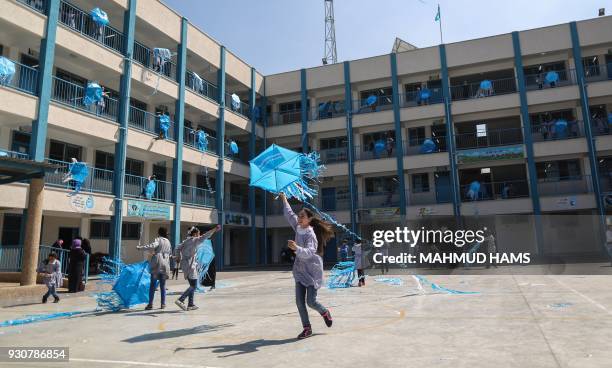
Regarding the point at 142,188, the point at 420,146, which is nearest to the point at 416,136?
the point at 420,146

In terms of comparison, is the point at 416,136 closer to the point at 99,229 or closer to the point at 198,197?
the point at 198,197

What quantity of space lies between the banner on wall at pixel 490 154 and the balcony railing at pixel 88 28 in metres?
22.8

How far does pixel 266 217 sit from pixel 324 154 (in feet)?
22.8

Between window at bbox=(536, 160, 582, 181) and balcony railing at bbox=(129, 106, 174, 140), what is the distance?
25.3m

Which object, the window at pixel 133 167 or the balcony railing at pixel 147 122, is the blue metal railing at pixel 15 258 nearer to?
the window at pixel 133 167

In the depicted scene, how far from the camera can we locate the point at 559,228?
30891mm

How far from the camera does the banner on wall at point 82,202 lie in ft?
65.0

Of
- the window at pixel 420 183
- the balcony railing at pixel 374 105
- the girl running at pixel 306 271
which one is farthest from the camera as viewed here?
the balcony railing at pixel 374 105

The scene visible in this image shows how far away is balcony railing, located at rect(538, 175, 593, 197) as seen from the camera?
29.8 m

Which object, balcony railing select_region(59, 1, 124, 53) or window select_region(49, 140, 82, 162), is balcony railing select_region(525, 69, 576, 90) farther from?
window select_region(49, 140, 82, 162)

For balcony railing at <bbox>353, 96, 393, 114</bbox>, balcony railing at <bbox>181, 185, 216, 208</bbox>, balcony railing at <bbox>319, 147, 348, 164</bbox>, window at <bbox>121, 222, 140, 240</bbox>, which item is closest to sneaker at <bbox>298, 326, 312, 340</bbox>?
window at <bbox>121, 222, 140, 240</bbox>

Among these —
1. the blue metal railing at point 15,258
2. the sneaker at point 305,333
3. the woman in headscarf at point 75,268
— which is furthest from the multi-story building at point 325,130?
the sneaker at point 305,333

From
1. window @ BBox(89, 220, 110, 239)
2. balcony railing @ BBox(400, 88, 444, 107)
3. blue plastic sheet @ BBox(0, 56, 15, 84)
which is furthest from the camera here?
balcony railing @ BBox(400, 88, 444, 107)

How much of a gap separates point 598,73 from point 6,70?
34.6 metres
